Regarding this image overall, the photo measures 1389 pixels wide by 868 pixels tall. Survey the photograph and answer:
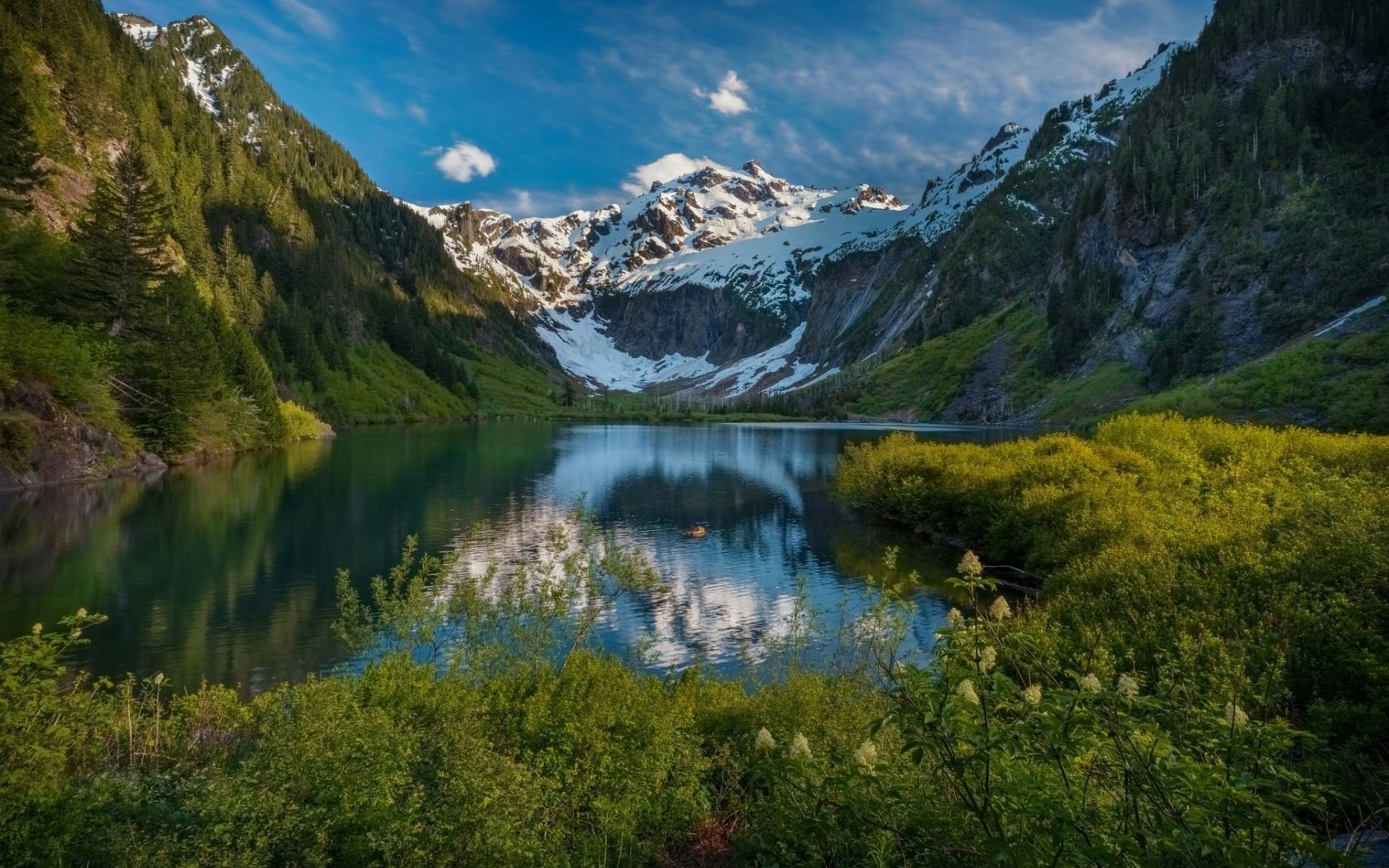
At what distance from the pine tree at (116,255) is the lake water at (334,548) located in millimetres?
17142

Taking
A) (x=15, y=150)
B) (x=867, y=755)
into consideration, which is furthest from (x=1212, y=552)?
(x=15, y=150)

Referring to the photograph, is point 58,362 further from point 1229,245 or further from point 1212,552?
point 1229,245

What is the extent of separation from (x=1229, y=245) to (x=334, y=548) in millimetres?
152899

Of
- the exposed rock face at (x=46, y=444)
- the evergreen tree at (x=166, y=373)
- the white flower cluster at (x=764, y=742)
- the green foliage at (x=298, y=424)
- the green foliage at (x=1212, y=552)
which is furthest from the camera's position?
the green foliage at (x=298, y=424)

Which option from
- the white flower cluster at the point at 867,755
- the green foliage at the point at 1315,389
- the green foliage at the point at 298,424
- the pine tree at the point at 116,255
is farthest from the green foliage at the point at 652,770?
the green foliage at the point at 298,424

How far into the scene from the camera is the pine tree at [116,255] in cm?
5853

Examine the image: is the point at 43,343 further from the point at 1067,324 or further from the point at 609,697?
the point at 1067,324

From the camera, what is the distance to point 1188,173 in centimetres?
14438

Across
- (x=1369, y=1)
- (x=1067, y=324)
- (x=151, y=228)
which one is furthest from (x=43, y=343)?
(x=1369, y=1)

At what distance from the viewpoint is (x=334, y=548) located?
34562mm

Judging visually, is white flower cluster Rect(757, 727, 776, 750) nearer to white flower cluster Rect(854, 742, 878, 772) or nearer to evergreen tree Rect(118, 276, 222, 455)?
white flower cluster Rect(854, 742, 878, 772)

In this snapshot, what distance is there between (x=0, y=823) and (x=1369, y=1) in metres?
215

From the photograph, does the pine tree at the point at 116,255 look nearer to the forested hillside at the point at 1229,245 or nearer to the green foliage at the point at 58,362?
the green foliage at the point at 58,362

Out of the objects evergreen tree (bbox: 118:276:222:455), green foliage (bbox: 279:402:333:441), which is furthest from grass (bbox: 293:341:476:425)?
evergreen tree (bbox: 118:276:222:455)
